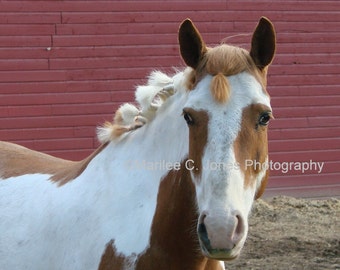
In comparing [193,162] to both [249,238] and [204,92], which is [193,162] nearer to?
[204,92]

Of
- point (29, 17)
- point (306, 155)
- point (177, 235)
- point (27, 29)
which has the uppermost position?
point (29, 17)

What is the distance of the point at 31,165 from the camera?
12.4 feet

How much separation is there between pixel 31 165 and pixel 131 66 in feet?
16.0

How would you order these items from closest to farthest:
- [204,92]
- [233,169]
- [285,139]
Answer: [233,169] < [204,92] < [285,139]

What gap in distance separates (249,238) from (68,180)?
148 inches

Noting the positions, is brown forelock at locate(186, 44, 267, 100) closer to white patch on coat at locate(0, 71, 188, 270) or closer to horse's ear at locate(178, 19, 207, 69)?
horse's ear at locate(178, 19, 207, 69)

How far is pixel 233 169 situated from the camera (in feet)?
7.89

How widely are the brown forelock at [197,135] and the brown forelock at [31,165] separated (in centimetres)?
91

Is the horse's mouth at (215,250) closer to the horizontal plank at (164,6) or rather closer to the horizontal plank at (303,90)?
the horizontal plank at (164,6)

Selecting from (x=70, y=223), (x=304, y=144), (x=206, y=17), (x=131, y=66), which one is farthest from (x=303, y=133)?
(x=70, y=223)

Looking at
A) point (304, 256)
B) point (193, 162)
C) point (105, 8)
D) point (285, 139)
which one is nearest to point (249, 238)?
point (304, 256)

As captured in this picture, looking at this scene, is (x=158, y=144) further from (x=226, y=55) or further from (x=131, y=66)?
(x=131, y=66)

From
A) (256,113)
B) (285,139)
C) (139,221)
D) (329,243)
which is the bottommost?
(329,243)

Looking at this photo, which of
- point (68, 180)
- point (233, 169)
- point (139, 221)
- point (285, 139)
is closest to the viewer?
point (233, 169)
